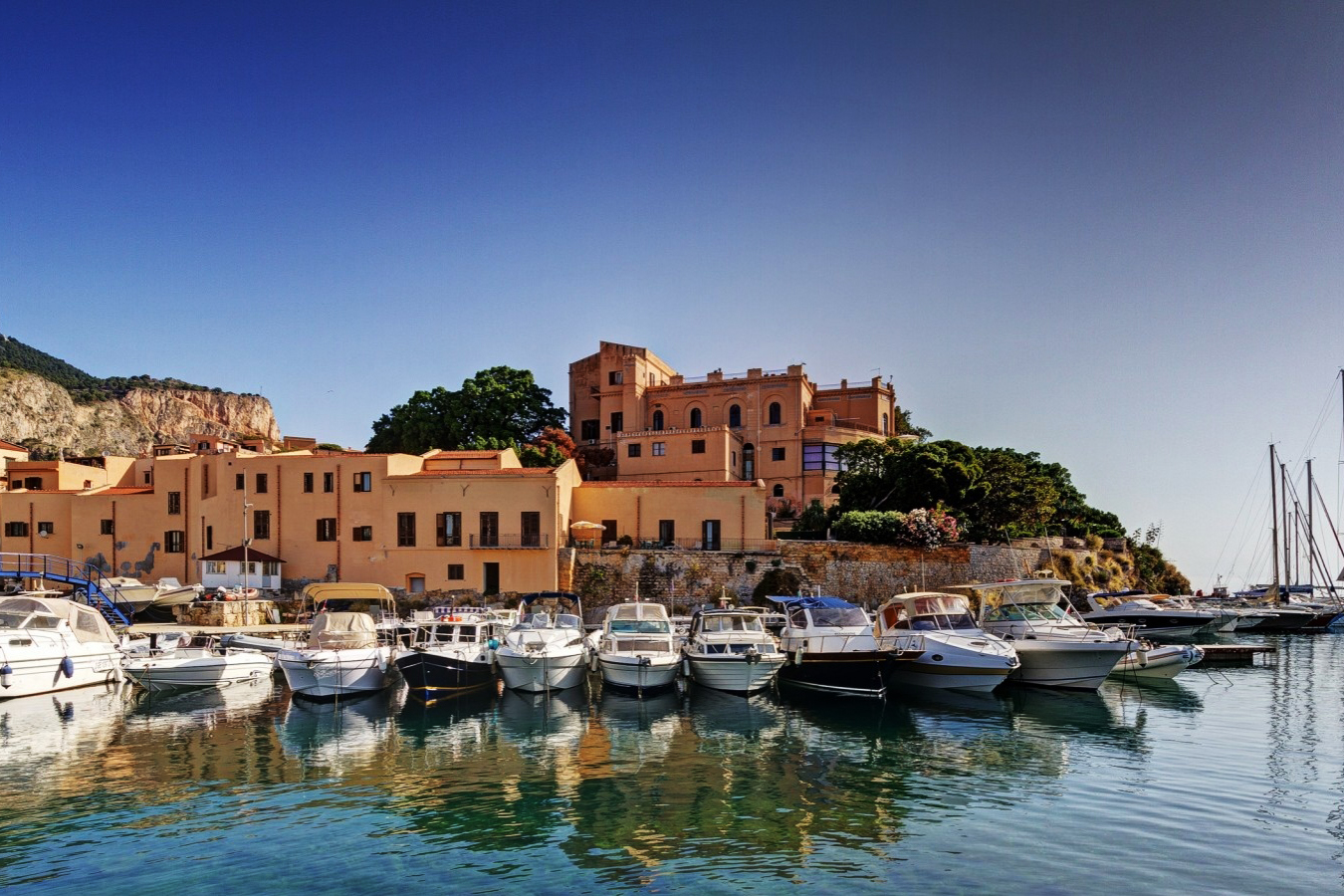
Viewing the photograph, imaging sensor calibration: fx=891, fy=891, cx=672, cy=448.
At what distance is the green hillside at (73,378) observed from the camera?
149125mm

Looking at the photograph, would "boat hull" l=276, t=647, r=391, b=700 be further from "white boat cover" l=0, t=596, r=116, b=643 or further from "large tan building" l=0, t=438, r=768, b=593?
"large tan building" l=0, t=438, r=768, b=593

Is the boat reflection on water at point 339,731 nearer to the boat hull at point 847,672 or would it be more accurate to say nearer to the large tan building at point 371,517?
the boat hull at point 847,672

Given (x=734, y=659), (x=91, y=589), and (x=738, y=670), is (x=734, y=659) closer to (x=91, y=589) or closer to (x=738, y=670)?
(x=738, y=670)

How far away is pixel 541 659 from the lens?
25922 mm

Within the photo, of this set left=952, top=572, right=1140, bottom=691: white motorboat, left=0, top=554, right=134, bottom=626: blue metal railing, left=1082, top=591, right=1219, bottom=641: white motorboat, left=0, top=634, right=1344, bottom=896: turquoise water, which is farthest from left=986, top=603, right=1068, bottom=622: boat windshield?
left=0, top=554, right=134, bottom=626: blue metal railing

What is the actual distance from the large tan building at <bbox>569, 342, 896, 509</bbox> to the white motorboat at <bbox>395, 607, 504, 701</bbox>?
29654 mm

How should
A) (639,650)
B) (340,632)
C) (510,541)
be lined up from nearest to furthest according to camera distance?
(639,650) → (340,632) → (510,541)

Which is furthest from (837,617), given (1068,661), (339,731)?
(339,731)

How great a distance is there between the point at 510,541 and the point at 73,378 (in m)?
155

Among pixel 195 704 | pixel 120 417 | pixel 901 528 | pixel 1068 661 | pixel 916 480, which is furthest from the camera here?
pixel 120 417

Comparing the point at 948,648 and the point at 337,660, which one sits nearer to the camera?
the point at 337,660

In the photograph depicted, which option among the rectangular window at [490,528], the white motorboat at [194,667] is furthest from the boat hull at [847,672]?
the rectangular window at [490,528]

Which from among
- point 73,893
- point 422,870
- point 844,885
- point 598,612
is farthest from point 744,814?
point 598,612

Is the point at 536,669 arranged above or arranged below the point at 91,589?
below
